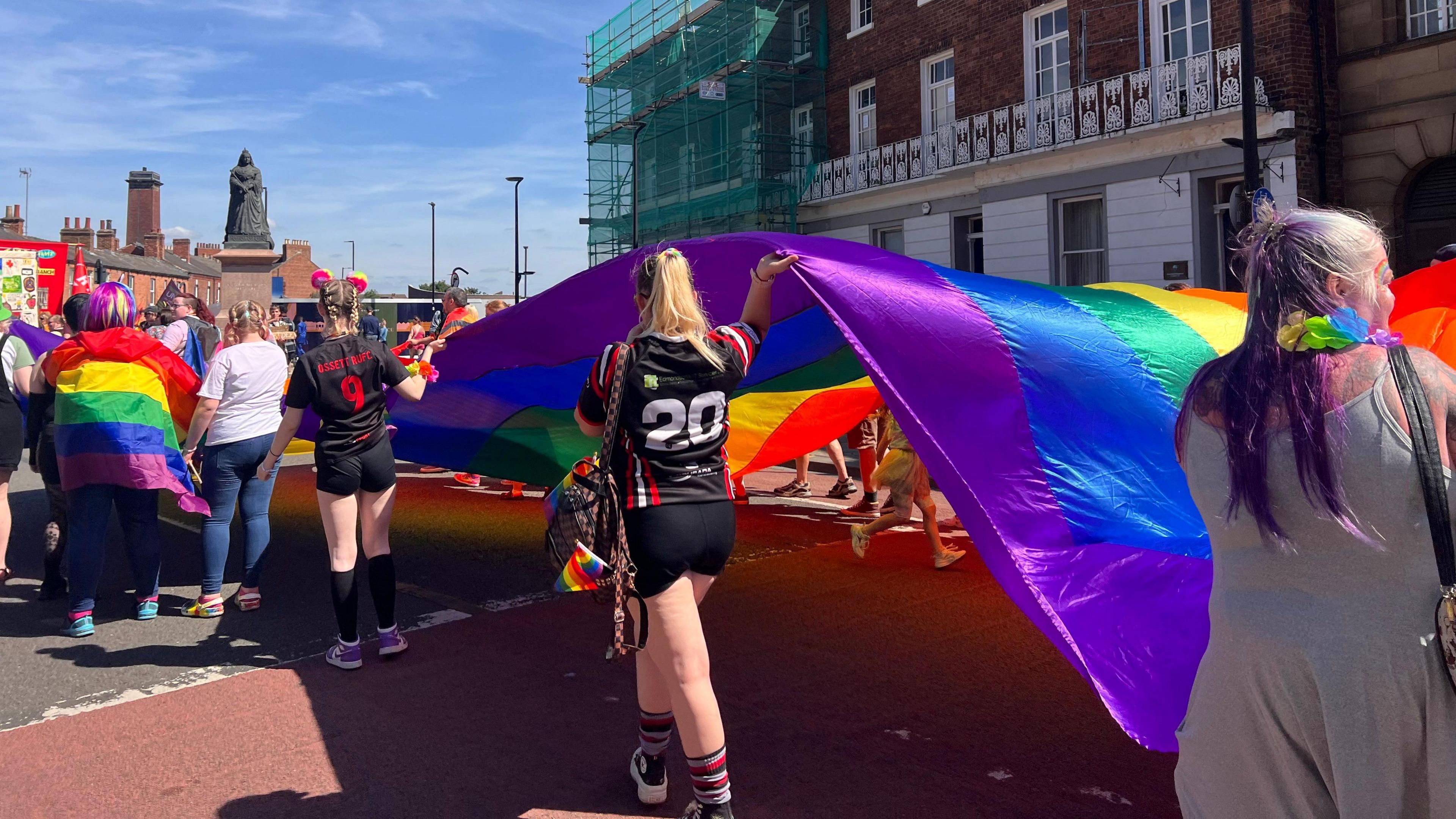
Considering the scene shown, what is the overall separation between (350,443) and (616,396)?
7.39ft

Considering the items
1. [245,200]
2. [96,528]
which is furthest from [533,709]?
[245,200]

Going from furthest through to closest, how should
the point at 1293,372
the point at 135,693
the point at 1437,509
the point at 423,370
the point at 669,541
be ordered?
the point at 423,370
the point at 135,693
the point at 669,541
the point at 1293,372
the point at 1437,509

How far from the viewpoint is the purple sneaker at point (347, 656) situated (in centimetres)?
511

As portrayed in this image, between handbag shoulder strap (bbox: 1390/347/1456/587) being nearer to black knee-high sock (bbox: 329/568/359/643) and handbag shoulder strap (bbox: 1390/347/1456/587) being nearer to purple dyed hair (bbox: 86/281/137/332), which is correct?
black knee-high sock (bbox: 329/568/359/643)

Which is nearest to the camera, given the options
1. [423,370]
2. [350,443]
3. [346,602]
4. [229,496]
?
[350,443]

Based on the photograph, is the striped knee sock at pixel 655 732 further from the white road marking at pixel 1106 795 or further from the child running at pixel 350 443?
the child running at pixel 350 443

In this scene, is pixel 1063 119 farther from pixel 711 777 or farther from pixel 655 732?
pixel 711 777

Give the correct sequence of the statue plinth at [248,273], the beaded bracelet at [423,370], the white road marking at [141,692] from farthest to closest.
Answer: the statue plinth at [248,273], the beaded bracelet at [423,370], the white road marking at [141,692]

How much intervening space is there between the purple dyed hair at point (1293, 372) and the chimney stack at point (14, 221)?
7267cm

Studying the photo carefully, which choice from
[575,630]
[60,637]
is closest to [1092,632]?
[575,630]

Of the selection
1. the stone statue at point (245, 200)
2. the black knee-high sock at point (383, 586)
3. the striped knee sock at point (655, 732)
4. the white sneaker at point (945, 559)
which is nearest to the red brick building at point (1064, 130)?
the white sneaker at point (945, 559)

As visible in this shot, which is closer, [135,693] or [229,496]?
[135,693]

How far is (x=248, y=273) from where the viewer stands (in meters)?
24.1

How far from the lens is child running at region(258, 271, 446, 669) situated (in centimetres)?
492
